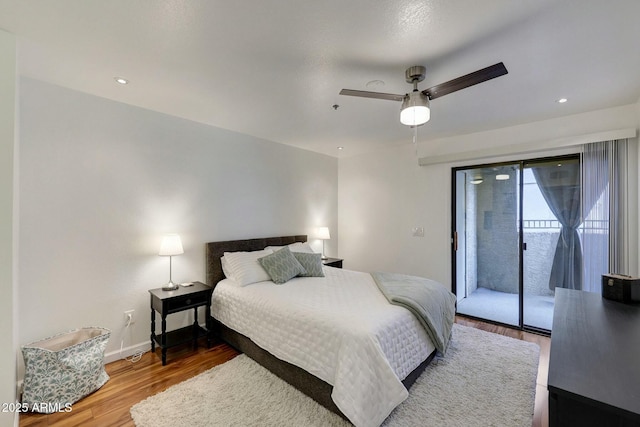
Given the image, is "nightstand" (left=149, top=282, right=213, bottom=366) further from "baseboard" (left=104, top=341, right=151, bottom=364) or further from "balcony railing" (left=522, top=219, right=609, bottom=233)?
"balcony railing" (left=522, top=219, right=609, bottom=233)

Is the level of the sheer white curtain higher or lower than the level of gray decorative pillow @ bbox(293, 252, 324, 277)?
higher

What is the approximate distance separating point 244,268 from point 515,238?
3537 mm

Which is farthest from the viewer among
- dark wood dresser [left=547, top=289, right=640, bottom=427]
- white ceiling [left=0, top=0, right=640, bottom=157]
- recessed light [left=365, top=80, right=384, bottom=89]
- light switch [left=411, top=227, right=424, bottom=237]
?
light switch [left=411, top=227, right=424, bottom=237]

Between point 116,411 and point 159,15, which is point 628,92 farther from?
point 116,411

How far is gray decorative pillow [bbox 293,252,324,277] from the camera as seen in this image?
333 centimetres

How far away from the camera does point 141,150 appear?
2.83 m

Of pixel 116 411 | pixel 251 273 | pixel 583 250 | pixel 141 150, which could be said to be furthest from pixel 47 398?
pixel 583 250

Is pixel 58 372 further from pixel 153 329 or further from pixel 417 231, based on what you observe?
pixel 417 231

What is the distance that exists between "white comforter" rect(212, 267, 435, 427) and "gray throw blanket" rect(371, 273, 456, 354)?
7cm

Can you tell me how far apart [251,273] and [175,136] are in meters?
1.80

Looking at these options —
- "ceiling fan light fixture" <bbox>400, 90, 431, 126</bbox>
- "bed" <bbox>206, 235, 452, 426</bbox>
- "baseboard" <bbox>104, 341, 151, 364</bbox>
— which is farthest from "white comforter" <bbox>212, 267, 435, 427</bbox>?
"ceiling fan light fixture" <bbox>400, 90, 431, 126</bbox>

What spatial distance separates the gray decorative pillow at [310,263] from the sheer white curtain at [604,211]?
3004 mm

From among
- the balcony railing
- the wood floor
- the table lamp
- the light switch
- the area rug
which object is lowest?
the wood floor

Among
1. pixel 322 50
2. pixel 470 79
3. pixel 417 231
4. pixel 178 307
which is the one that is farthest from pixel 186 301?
pixel 417 231
